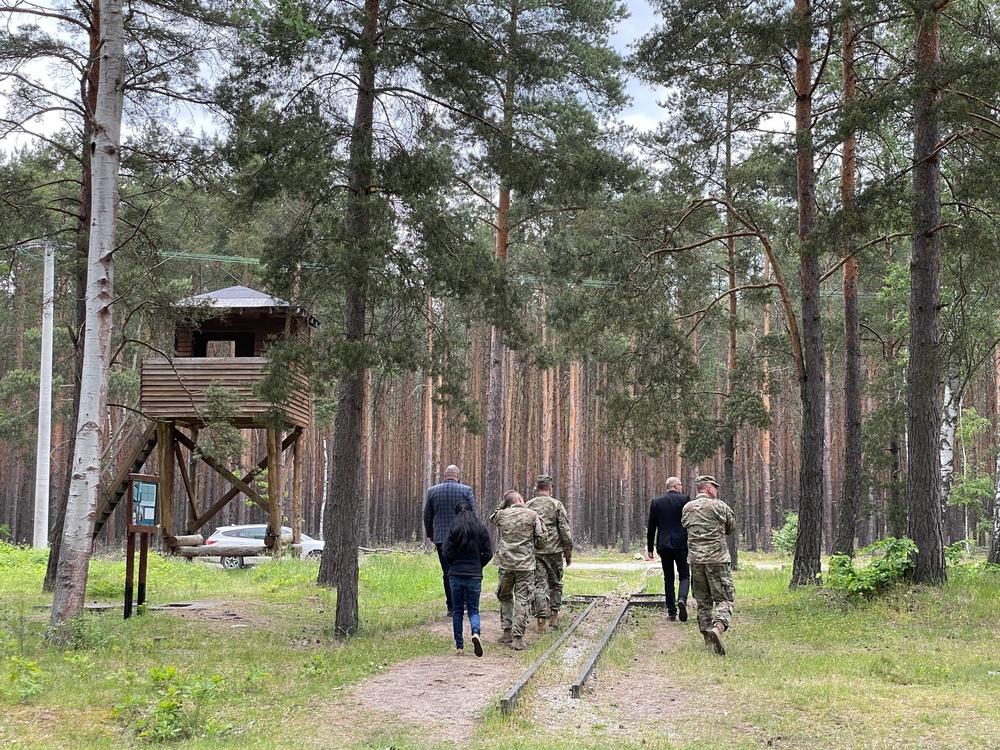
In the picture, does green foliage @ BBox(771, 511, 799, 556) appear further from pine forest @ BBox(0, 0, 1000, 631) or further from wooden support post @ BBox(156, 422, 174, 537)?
wooden support post @ BBox(156, 422, 174, 537)

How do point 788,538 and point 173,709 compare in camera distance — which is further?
point 788,538

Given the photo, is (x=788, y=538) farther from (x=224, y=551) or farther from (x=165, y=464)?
(x=165, y=464)

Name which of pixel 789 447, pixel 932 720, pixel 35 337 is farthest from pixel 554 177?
pixel 789 447

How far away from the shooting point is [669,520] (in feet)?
46.4

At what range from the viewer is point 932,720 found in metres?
7.23

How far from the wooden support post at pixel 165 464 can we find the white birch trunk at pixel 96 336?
10.9 m

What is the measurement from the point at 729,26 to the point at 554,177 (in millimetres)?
4260

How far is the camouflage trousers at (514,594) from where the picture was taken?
11.6 metres

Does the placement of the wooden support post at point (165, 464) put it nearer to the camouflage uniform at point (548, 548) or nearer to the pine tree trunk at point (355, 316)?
the pine tree trunk at point (355, 316)

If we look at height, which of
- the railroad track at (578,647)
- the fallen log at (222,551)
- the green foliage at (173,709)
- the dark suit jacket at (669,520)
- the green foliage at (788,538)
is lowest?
the green foliage at (788,538)

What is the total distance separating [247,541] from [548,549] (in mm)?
16516

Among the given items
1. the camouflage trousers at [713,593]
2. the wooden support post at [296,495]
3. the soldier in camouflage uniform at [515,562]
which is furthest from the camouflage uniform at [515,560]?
the wooden support post at [296,495]

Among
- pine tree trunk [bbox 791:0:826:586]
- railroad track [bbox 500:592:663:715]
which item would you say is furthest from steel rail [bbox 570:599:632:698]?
pine tree trunk [bbox 791:0:826:586]

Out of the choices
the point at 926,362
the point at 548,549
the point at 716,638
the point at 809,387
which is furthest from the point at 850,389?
the point at 716,638
